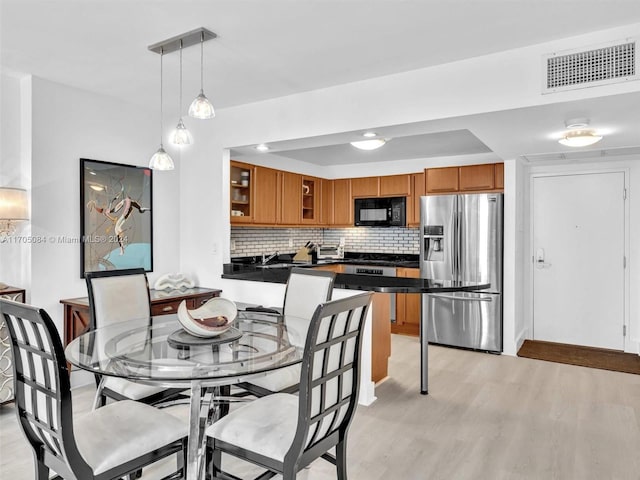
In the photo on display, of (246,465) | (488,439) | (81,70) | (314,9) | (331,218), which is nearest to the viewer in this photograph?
(314,9)

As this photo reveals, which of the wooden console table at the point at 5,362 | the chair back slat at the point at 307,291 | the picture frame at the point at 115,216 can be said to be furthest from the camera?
the picture frame at the point at 115,216

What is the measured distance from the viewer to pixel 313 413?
1.69 metres

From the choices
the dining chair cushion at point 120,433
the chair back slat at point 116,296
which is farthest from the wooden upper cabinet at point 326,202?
the dining chair cushion at point 120,433

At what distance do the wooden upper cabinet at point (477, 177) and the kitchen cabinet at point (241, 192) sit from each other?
248 centimetres

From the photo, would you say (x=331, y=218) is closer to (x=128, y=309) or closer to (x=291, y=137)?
(x=291, y=137)

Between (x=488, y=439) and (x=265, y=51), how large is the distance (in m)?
2.80

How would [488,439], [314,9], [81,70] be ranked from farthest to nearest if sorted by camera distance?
[81,70] → [488,439] → [314,9]

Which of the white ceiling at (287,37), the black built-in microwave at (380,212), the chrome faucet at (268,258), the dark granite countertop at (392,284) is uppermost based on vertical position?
the white ceiling at (287,37)

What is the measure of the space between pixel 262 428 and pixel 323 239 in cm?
548

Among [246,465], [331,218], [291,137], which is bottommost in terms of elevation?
[246,465]

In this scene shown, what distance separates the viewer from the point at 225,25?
249cm

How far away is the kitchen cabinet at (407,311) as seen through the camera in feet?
18.3

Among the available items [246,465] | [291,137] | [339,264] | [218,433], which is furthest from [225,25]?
[339,264]

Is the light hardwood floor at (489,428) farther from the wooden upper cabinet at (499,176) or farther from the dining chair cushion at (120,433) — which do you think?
the wooden upper cabinet at (499,176)
